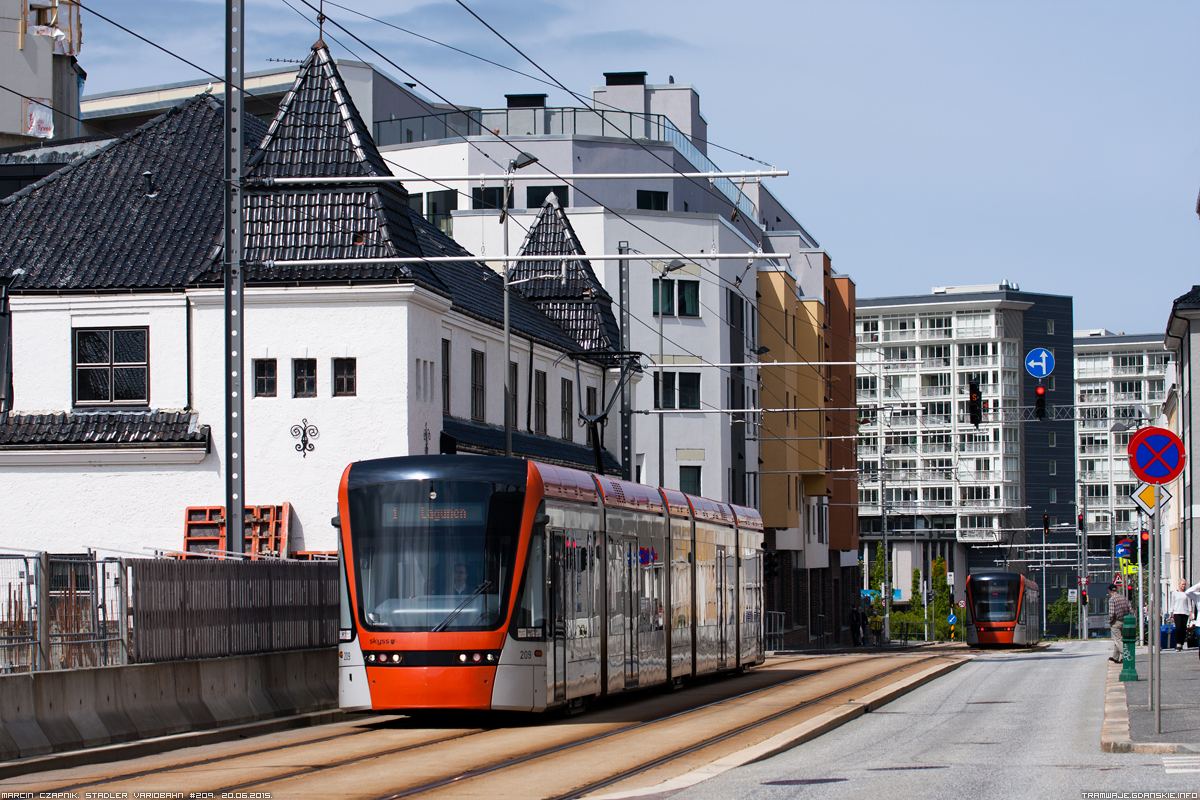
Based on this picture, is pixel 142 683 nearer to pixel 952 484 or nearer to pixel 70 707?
pixel 70 707

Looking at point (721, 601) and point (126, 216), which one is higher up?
point (126, 216)

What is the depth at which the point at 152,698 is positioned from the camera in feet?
57.6

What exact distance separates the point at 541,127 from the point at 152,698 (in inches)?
2434

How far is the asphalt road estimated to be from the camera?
1216cm

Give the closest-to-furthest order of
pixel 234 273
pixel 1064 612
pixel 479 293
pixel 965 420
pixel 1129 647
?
pixel 234 273
pixel 1129 647
pixel 479 293
pixel 1064 612
pixel 965 420

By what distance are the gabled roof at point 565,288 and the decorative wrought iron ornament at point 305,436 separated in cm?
1856

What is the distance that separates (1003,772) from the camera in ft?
44.8

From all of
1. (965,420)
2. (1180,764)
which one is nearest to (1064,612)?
(965,420)

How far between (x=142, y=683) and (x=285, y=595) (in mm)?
4549

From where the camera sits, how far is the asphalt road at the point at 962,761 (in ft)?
39.9

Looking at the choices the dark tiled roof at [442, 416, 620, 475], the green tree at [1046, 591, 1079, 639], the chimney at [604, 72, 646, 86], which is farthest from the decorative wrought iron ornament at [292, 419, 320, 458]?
the green tree at [1046, 591, 1079, 639]

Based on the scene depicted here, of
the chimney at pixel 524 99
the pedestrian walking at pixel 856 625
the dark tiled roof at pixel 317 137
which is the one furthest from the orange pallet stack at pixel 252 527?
the chimney at pixel 524 99

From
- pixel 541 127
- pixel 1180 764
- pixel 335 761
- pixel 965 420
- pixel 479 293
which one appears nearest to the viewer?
pixel 1180 764

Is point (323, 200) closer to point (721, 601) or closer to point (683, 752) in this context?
point (721, 601)
